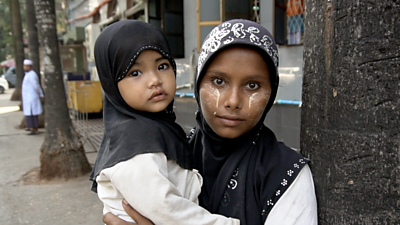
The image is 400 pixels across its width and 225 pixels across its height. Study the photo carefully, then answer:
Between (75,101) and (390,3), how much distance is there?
33.9ft

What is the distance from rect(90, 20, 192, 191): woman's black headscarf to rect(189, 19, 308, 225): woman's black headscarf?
0.47ft

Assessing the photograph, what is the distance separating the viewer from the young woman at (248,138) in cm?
113

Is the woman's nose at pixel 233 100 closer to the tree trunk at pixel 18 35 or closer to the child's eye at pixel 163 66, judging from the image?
the child's eye at pixel 163 66

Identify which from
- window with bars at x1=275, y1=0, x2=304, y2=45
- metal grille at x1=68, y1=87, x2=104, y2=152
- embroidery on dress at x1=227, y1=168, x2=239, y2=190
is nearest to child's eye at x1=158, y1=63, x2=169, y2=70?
embroidery on dress at x1=227, y1=168, x2=239, y2=190

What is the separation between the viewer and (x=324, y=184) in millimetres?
1115

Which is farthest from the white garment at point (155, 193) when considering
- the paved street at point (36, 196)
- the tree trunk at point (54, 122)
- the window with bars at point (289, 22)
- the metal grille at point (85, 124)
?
the metal grille at point (85, 124)

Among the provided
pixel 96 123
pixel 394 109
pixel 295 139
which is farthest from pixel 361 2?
pixel 96 123

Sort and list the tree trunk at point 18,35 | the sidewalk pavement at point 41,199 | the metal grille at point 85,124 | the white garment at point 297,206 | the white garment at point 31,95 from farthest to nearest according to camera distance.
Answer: the tree trunk at point 18,35, the white garment at point 31,95, the metal grille at point 85,124, the sidewalk pavement at point 41,199, the white garment at point 297,206

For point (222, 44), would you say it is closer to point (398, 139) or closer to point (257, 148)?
point (257, 148)

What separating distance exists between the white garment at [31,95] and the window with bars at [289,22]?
650 centimetres

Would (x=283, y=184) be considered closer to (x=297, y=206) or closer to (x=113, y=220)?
(x=297, y=206)

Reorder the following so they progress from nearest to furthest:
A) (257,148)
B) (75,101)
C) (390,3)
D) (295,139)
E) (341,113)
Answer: (390,3), (341,113), (257,148), (295,139), (75,101)

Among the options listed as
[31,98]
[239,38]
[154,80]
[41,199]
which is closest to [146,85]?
[154,80]

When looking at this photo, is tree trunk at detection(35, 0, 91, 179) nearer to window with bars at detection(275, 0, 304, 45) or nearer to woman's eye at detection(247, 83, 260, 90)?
window with bars at detection(275, 0, 304, 45)
